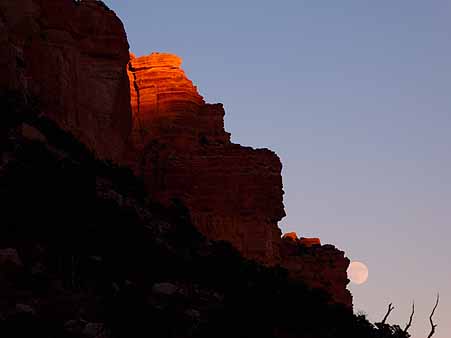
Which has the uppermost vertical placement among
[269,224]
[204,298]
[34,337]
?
[269,224]

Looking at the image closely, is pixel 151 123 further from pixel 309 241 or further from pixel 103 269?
pixel 103 269

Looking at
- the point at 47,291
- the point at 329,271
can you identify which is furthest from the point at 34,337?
the point at 329,271

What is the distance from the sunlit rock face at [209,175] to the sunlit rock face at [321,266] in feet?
17.9

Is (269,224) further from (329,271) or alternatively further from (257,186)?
(329,271)

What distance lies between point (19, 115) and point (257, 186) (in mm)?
34541

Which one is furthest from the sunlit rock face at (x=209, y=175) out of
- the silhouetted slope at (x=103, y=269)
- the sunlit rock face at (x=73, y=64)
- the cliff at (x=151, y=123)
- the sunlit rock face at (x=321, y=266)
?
the silhouetted slope at (x=103, y=269)

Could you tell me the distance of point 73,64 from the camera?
48094 millimetres

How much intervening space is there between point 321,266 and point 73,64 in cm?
3815

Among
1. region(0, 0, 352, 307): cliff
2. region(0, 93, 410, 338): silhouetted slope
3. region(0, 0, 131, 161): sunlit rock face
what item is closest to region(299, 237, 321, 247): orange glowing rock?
region(0, 0, 352, 307): cliff

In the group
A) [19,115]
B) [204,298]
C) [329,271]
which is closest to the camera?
[204,298]

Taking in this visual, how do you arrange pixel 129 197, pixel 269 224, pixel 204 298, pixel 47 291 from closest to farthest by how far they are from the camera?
pixel 47 291
pixel 204 298
pixel 129 197
pixel 269 224

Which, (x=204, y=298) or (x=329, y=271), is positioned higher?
(x=329, y=271)

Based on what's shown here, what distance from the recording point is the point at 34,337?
2538 centimetres

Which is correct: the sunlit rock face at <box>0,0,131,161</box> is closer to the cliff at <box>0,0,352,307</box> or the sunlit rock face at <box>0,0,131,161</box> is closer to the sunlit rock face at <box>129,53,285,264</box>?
the cliff at <box>0,0,352,307</box>
